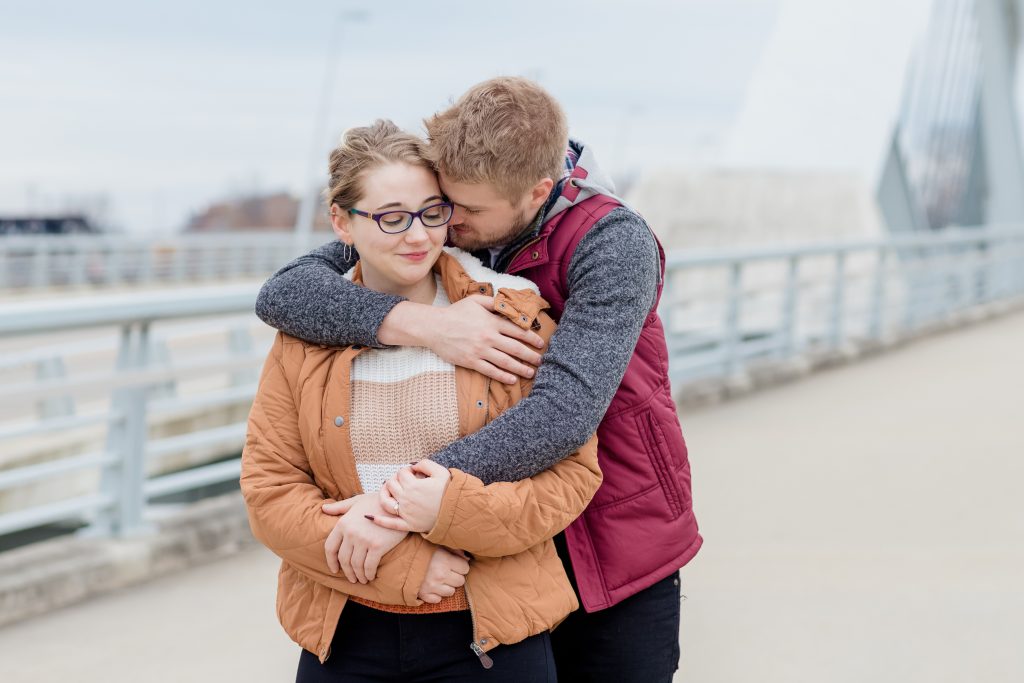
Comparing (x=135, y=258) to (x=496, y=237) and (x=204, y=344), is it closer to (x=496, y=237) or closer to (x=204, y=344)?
(x=204, y=344)

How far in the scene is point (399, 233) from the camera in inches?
72.8

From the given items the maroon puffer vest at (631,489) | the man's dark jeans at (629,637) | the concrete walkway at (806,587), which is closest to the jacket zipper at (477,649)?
the maroon puffer vest at (631,489)

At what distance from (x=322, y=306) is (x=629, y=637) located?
2.78ft

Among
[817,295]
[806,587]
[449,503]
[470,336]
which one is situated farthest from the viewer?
[817,295]

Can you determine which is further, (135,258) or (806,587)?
(135,258)

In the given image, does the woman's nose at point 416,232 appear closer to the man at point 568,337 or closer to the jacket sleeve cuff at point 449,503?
the man at point 568,337

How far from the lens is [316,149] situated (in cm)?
2917

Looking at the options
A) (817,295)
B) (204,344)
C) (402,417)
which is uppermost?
(402,417)

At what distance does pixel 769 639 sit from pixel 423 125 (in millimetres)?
2508

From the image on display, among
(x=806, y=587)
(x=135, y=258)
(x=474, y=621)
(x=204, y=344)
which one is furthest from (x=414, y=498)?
(x=135, y=258)

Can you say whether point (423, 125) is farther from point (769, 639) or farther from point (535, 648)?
point (769, 639)

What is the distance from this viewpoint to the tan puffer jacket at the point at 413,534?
5.95 ft

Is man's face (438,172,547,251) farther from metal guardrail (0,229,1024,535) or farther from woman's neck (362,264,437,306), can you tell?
metal guardrail (0,229,1024,535)

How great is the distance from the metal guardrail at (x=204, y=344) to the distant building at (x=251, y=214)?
2894 cm
